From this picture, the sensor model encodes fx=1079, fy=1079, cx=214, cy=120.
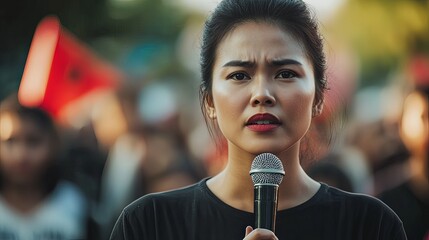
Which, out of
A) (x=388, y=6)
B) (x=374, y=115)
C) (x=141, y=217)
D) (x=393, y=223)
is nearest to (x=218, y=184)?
(x=141, y=217)

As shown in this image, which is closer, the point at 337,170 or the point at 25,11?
the point at 337,170

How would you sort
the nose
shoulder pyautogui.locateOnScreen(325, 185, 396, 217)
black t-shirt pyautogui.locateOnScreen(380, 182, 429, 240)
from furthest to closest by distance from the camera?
black t-shirt pyautogui.locateOnScreen(380, 182, 429, 240), shoulder pyautogui.locateOnScreen(325, 185, 396, 217), the nose

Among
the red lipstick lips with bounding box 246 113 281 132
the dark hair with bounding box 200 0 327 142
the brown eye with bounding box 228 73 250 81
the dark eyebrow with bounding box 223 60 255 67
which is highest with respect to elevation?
the dark hair with bounding box 200 0 327 142

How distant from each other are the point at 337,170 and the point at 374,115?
104 inches

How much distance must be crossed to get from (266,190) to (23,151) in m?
4.22

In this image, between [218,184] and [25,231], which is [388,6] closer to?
[25,231]

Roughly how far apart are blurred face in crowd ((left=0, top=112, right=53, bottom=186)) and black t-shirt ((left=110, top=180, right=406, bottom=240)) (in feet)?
11.3

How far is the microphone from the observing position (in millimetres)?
3072

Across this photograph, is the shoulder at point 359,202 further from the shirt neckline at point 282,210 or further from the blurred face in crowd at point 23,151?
the blurred face in crowd at point 23,151

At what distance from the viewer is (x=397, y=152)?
847 centimetres

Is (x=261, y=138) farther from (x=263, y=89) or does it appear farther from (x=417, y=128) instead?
(x=417, y=128)

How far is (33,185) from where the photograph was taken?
7.07 m

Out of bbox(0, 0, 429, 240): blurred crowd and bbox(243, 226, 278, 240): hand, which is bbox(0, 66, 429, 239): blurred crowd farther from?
bbox(243, 226, 278, 240): hand

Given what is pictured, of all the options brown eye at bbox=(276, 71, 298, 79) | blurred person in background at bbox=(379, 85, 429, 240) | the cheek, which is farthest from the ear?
blurred person in background at bbox=(379, 85, 429, 240)
